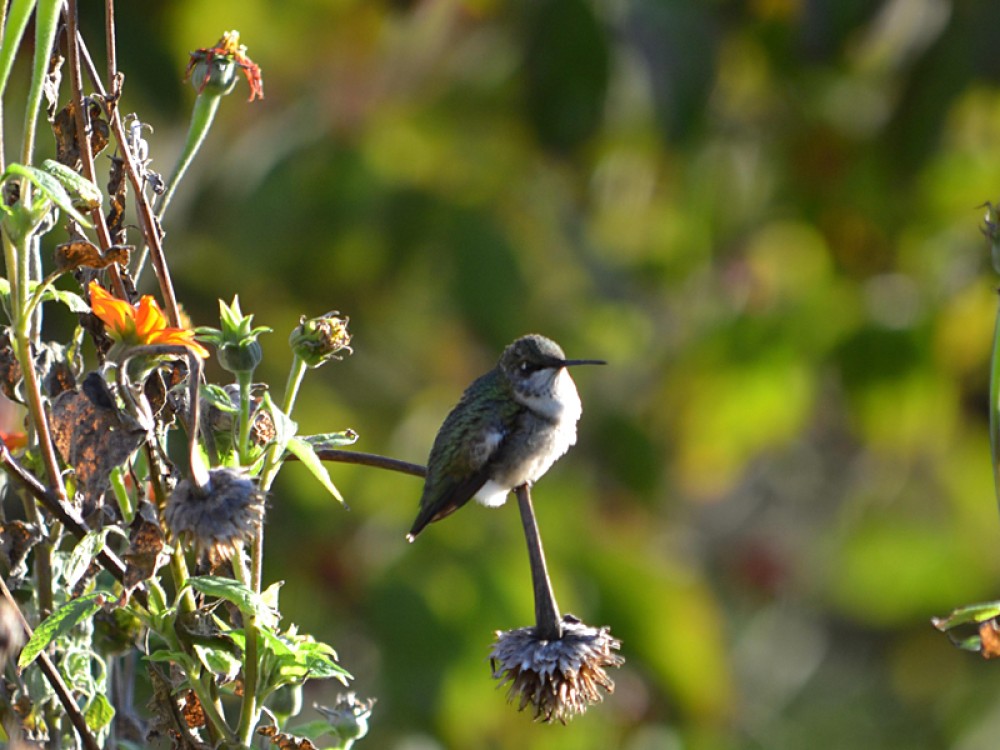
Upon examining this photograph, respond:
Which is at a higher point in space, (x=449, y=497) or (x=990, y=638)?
(x=990, y=638)

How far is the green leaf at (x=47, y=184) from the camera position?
1.90ft

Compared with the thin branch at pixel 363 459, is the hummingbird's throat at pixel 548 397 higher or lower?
lower

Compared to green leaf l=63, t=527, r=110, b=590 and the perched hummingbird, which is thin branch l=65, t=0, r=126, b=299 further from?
the perched hummingbird

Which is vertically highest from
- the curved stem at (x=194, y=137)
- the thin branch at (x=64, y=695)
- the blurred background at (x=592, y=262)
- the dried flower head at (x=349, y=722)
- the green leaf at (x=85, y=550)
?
the curved stem at (x=194, y=137)

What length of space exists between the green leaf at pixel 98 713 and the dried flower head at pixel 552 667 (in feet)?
0.70

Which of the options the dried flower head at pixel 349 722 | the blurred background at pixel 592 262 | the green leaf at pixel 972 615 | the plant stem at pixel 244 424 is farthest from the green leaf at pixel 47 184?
the blurred background at pixel 592 262

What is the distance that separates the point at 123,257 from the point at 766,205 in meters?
2.70

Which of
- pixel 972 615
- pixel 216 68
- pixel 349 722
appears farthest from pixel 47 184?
pixel 972 615

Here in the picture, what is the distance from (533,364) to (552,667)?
498 mm

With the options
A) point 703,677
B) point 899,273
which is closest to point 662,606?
point 703,677

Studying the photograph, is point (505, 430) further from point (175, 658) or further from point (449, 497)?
point (175, 658)

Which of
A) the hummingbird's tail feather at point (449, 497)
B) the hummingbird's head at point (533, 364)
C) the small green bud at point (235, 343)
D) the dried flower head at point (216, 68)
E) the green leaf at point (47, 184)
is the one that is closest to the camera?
the green leaf at point (47, 184)

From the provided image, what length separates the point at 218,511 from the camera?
1.95ft

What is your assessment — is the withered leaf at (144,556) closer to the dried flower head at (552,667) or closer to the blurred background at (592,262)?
the dried flower head at (552,667)
